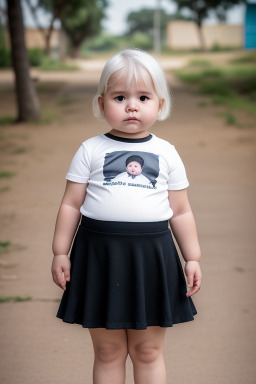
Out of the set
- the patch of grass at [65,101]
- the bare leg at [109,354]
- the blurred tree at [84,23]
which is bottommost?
the blurred tree at [84,23]

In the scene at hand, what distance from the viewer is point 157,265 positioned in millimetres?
2178

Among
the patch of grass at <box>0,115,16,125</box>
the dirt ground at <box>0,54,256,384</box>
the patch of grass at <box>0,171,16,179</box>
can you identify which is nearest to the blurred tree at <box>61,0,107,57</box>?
the patch of grass at <box>0,115,16,125</box>

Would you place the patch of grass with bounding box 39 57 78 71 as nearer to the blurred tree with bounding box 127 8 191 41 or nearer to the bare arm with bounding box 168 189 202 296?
the bare arm with bounding box 168 189 202 296

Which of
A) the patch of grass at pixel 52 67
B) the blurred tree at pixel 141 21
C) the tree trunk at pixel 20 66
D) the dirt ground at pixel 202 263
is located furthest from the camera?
the blurred tree at pixel 141 21

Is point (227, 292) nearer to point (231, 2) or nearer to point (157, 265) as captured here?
point (157, 265)

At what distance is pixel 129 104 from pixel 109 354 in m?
0.92

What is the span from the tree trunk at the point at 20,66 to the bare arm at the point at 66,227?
10.7 meters

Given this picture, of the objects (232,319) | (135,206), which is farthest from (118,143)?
(232,319)

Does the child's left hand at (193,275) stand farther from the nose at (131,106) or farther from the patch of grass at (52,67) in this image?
the patch of grass at (52,67)

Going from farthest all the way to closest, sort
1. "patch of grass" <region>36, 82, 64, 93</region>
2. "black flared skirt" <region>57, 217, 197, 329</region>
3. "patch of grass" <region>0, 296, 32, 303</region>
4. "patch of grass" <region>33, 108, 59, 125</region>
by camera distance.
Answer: "patch of grass" <region>36, 82, 64, 93</region>
"patch of grass" <region>33, 108, 59, 125</region>
"patch of grass" <region>0, 296, 32, 303</region>
"black flared skirt" <region>57, 217, 197, 329</region>

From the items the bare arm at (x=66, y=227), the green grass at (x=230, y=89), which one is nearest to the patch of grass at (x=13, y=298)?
the bare arm at (x=66, y=227)

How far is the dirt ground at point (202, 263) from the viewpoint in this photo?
306 cm

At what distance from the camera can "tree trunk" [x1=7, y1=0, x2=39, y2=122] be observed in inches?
483

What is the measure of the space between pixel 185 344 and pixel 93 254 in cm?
136
